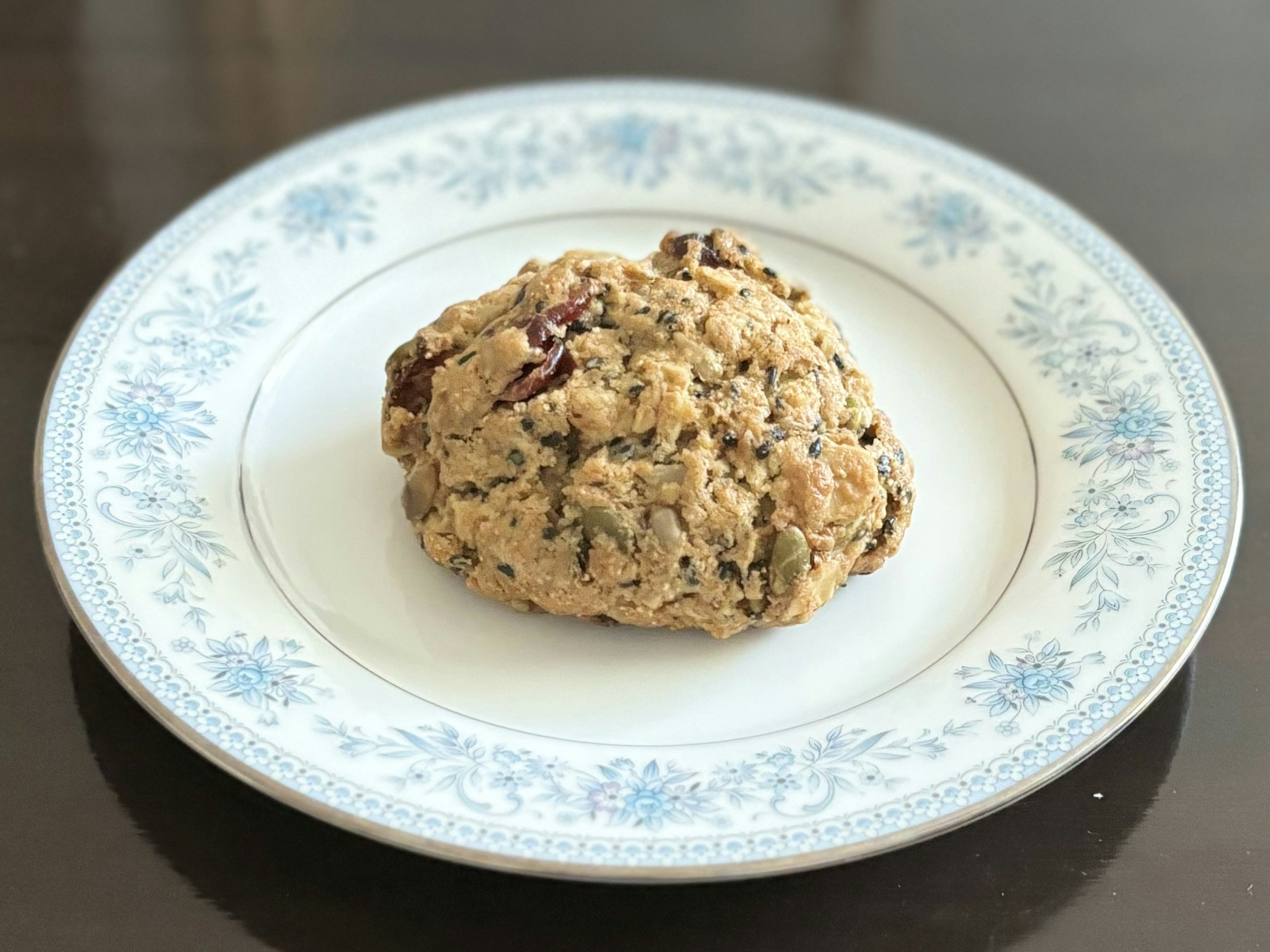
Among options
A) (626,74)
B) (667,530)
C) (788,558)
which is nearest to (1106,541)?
(788,558)

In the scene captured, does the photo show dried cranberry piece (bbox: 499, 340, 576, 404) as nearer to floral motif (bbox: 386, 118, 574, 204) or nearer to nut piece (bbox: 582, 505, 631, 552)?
nut piece (bbox: 582, 505, 631, 552)

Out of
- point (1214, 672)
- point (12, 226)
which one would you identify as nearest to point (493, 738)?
point (1214, 672)

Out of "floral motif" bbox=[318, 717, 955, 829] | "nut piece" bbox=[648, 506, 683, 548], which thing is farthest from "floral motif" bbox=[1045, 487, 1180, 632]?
"nut piece" bbox=[648, 506, 683, 548]

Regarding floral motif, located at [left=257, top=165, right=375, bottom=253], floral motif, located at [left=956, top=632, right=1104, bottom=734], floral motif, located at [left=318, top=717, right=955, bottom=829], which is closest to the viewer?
floral motif, located at [left=318, top=717, right=955, bottom=829]

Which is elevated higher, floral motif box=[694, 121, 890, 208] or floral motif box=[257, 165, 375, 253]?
floral motif box=[694, 121, 890, 208]

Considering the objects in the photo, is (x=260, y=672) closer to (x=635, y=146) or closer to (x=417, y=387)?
(x=417, y=387)

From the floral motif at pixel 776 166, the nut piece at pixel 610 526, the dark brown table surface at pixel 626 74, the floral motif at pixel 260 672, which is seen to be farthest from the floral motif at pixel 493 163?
the floral motif at pixel 260 672

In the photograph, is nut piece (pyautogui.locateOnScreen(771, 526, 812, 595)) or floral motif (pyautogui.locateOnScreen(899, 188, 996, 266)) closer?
nut piece (pyautogui.locateOnScreen(771, 526, 812, 595))
